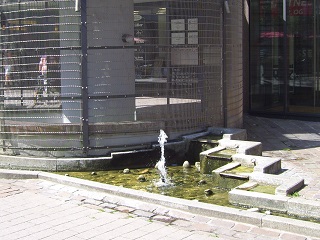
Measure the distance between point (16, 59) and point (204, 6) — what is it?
3661 mm

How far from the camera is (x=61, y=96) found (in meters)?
9.12

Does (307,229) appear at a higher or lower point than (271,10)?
lower

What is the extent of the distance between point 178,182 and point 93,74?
2.49 metres

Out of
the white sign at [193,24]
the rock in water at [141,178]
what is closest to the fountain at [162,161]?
the rock in water at [141,178]

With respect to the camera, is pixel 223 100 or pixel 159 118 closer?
pixel 159 118

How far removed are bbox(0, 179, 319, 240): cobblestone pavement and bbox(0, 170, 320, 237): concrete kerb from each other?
7cm

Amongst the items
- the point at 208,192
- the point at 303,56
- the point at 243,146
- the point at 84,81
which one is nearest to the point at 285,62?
the point at 303,56

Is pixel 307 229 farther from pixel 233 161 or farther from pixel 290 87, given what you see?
pixel 290 87

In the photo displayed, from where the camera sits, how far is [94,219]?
6344 millimetres

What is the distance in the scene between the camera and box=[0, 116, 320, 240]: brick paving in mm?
5766

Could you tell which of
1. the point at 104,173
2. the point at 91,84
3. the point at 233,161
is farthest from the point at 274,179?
the point at 91,84

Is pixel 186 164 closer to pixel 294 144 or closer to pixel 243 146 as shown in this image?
pixel 243 146

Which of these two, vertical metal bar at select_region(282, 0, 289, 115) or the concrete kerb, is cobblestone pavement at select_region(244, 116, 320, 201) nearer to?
vertical metal bar at select_region(282, 0, 289, 115)

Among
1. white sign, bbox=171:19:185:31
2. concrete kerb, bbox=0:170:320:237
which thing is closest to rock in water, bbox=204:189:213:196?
concrete kerb, bbox=0:170:320:237
